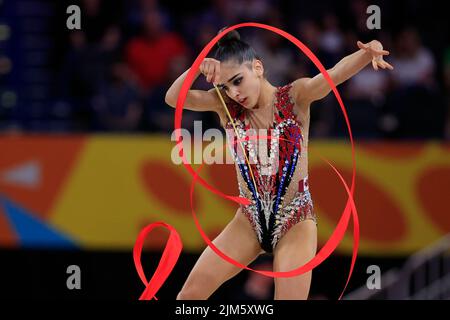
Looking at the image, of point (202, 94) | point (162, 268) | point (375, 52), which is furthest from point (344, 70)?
point (162, 268)

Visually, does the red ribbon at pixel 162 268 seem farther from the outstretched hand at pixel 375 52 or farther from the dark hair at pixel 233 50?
the outstretched hand at pixel 375 52

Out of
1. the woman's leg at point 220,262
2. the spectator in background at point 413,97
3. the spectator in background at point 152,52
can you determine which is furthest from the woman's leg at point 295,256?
the spectator in background at point 152,52

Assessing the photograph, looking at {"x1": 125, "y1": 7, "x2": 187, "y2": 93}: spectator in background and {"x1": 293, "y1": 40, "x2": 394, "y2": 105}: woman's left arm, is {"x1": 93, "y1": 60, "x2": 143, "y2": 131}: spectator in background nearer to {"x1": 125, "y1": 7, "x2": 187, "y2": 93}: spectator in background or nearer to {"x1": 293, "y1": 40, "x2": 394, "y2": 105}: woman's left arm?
{"x1": 125, "y1": 7, "x2": 187, "y2": 93}: spectator in background

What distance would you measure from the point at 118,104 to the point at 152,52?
2.01 ft

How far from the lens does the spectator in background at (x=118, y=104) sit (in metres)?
8.50

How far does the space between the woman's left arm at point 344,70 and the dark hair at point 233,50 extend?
12.0 inches

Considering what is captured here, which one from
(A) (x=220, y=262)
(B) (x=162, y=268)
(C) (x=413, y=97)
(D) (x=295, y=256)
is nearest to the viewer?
(D) (x=295, y=256)

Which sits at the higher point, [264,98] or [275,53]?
[275,53]

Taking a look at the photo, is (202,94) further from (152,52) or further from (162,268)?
(152,52)

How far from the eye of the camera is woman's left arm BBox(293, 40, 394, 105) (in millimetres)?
4891

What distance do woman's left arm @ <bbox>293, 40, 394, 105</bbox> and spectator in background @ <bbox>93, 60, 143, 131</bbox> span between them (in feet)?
11.4

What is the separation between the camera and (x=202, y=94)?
5.27 metres
